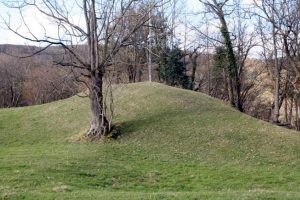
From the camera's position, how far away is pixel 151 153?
17281 millimetres

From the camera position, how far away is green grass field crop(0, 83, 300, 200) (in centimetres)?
1084

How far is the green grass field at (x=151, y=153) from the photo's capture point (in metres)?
10.8

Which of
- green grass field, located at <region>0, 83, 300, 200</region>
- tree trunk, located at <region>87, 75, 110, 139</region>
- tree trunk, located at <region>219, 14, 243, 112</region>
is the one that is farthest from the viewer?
tree trunk, located at <region>219, 14, 243, 112</region>

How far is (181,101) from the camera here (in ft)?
78.7

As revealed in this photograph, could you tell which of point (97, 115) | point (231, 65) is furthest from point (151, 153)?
point (231, 65)

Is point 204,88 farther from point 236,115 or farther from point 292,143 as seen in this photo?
point 292,143

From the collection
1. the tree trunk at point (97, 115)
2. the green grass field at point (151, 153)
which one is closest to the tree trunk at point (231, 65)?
the green grass field at point (151, 153)

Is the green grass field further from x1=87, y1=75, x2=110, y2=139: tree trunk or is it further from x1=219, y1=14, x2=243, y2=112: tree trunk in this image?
x1=219, y1=14, x2=243, y2=112: tree trunk

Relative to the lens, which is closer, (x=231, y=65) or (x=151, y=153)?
(x=151, y=153)

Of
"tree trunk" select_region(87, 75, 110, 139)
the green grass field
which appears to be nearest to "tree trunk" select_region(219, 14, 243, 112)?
the green grass field

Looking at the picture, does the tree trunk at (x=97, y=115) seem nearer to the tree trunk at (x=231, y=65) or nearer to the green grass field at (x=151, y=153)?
the green grass field at (x=151, y=153)

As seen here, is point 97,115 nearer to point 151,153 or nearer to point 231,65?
point 151,153

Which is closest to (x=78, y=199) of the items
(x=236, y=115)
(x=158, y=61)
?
(x=236, y=115)

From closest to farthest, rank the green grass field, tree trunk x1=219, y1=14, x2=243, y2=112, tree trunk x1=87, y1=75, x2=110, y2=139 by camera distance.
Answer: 1. the green grass field
2. tree trunk x1=87, y1=75, x2=110, y2=139
3. tree trunk x1=219, y1=14, x2=243, y2=112
